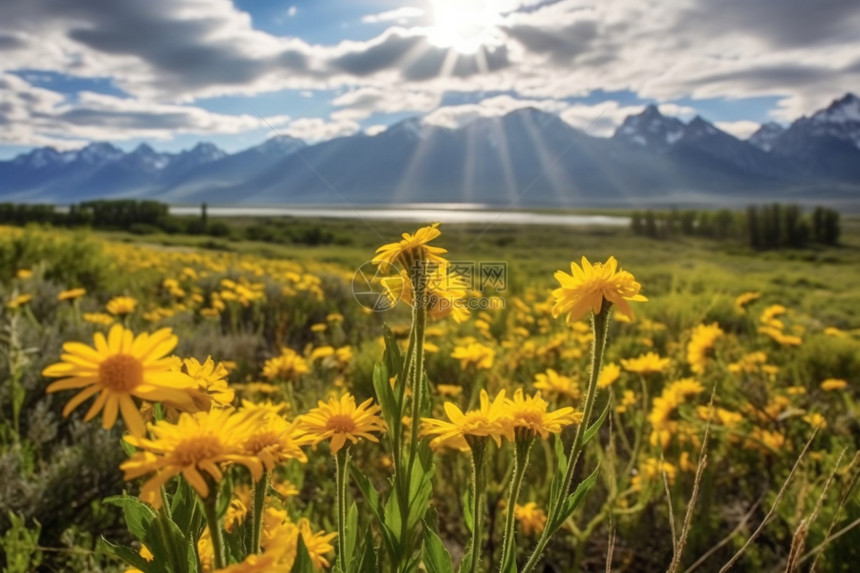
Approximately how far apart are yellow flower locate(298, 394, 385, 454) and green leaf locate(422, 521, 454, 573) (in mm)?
193

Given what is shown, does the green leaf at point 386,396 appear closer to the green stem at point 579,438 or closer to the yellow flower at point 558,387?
the green stem at point 579,438

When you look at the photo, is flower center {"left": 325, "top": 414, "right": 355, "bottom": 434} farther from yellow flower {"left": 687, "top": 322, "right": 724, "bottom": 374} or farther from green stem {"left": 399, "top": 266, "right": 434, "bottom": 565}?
yellow flower {"left": 687, "top": 322, "right": 724, "bottom": 374}

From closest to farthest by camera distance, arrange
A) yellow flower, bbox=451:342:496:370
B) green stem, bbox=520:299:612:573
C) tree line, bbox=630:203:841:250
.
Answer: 1. green stem, bbox=520:299:612:573
2. yellow flower, bbox=451:342:496:370
3. tree line, bbox=630:203:841:250

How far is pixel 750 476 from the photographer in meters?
3.67

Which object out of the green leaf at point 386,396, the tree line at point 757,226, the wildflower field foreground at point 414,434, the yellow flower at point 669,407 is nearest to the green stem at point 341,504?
the wildflower field foreground at point 414,434

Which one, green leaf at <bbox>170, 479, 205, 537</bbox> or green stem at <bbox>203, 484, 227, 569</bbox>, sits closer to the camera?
green stem at <bbox>203, 484, 227, 569</bbox>

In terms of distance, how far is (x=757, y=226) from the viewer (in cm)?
5928

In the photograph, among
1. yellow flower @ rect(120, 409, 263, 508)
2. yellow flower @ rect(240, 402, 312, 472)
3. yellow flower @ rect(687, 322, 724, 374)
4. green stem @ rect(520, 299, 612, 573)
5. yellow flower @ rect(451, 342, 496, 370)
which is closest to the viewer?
yellow flower @ rect(120, 409, 263, 508)

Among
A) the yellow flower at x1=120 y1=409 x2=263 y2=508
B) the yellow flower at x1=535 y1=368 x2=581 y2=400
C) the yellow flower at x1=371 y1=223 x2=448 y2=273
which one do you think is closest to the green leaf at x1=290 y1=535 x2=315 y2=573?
the yellow flower at x1=120 y1=409 x2=263 y2=508

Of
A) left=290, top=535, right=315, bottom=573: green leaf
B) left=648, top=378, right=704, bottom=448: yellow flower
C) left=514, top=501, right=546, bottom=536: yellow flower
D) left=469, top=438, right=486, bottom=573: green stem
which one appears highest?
left=290, top=535, right=315, bottom=573: green leaf

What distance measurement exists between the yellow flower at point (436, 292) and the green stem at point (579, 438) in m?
0.27

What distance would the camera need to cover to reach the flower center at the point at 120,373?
73 cm

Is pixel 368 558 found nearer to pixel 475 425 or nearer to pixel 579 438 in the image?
pixel 475 425

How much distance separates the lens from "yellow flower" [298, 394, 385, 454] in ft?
3.51
